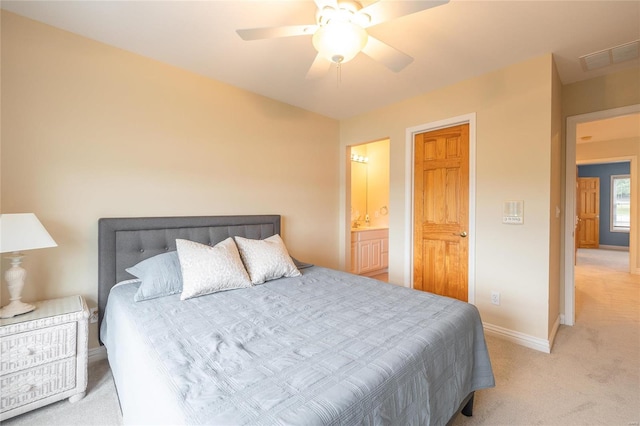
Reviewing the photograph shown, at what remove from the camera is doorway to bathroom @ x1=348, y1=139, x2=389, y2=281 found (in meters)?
5.03

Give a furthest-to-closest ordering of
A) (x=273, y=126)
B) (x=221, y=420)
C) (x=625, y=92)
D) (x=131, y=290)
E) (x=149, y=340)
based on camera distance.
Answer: (x=273, y=126) → (x=625, y=92) → (x=131, y=290) → (x=149, y=340) → (x=221, y=420)

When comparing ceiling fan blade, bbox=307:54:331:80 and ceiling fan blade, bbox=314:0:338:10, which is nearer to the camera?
ceiling fan blade, bbox=314:0:338:10

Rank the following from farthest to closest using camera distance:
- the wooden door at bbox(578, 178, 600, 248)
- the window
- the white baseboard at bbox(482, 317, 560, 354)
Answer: the wooden door at bbox(578, 178, 600, 248)
the window
the white baseboard at bbox(482, 317, 560, 354)

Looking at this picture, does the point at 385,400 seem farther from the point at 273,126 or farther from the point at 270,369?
the point at 273,126

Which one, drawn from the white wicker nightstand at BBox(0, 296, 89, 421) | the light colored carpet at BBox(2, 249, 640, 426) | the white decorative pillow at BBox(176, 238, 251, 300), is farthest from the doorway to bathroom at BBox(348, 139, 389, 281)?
the white wicker nightstand at BBox(0, 296, 89, 421)

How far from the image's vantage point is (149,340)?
4.28ft

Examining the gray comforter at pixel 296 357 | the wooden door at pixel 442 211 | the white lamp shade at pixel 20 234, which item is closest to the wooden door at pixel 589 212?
the wooden door at pixel 442 211

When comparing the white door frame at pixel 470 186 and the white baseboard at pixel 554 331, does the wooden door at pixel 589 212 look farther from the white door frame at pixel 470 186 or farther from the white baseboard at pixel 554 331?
the white door frame at pixel 470 186

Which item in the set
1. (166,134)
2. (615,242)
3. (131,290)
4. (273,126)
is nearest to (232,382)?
(131,290)

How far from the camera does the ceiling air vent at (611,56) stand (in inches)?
89.0

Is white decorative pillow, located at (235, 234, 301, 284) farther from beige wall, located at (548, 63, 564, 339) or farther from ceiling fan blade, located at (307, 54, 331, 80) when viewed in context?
beige wall, located at (548, 63, 564, 339)

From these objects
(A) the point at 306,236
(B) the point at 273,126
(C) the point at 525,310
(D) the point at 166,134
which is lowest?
(C) the point at 525,310

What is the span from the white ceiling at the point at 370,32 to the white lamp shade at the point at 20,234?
1.42m

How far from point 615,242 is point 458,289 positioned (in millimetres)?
7722
